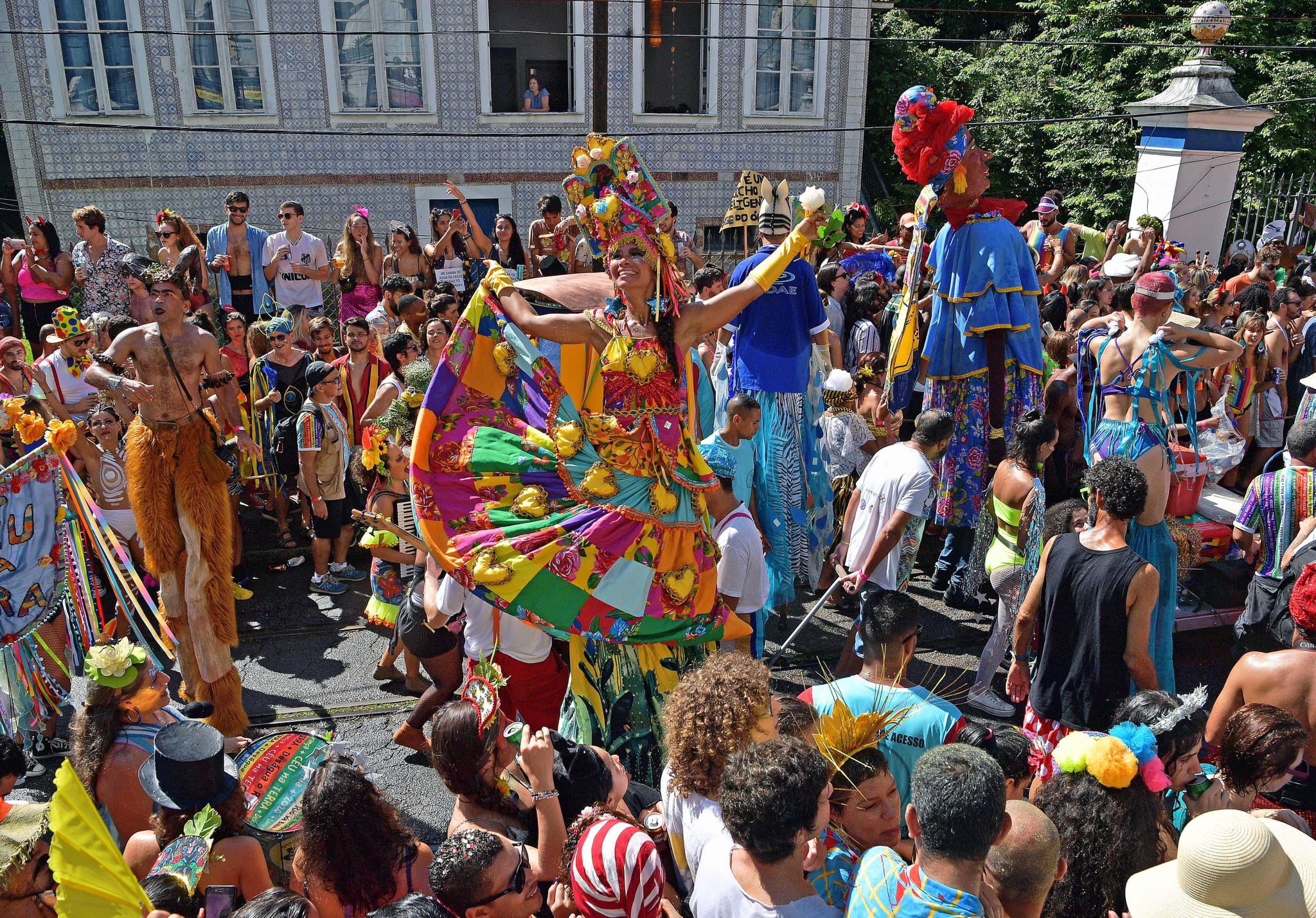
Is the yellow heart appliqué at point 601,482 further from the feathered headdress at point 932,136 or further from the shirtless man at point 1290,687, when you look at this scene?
the feathered headdress at point 932,136

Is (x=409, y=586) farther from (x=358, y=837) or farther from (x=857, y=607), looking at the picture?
(x=857, y=607)

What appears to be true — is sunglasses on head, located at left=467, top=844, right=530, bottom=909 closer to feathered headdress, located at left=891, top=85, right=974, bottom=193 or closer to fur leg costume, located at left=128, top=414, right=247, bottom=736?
fur leg costume, located at left=128, top=414, right=247, bottom=736

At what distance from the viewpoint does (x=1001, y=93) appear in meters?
20.2

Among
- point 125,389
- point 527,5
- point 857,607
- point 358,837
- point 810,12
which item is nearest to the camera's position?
point 358,837

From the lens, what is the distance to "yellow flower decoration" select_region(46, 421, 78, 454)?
4.66 m

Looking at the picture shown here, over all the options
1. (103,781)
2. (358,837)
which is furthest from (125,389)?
(358,837)

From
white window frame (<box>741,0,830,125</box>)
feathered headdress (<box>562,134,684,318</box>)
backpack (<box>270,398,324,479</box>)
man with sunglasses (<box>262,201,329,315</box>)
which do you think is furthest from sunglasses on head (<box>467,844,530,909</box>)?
white window frame (<box>741,0,830,125</box>)

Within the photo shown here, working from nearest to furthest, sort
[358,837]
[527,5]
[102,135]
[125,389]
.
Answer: [358,837] < [125,389] < [102,135] < [527,5]

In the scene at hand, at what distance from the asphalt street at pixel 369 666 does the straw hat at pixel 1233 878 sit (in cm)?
258

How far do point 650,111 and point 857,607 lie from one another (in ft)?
40.5

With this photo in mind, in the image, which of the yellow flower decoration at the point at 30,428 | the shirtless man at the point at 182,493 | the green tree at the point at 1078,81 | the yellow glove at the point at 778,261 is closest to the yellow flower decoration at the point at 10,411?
the yellow flower decoration at the point at 30,428

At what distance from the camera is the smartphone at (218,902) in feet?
8.57

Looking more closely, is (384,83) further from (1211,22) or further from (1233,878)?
(1233,878)

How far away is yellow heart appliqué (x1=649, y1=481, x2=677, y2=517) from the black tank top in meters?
1.53
